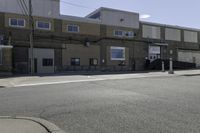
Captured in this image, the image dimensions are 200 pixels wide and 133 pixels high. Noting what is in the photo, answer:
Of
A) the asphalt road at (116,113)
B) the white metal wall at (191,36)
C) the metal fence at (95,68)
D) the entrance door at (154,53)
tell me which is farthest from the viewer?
the white metal wall at (191,36)

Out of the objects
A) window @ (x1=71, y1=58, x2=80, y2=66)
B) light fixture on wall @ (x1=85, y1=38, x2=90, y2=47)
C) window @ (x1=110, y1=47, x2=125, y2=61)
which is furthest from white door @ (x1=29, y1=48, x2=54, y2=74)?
window @ (x1=110, y1=47, x2=125, y2=61)

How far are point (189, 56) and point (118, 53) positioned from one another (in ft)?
57.7

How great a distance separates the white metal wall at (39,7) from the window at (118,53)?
11.0 m

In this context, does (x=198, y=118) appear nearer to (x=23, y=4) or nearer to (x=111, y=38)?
(x=23, y=4)

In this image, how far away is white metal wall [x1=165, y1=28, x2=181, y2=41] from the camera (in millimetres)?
50281

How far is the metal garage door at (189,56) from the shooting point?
51.7m

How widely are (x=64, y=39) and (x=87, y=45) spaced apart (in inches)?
150

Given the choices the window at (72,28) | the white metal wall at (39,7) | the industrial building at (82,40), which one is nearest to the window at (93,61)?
the industrial building at (82,40)

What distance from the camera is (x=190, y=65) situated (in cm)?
4684

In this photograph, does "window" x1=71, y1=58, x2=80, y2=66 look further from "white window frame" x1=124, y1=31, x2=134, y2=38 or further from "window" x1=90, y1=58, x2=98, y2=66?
"white window frame" x1=124, y1=31, x2=134, y2=38

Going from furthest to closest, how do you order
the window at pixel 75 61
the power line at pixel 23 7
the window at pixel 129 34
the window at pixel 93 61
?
the window at pixel 129 34, the window at pixel 93 61, the window at pixel 75 61, the power line at pixel 23 7

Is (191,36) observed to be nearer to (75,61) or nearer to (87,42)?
(87,42)

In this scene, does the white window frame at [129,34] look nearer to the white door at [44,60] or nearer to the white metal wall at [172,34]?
the white metal wall at [172,34]

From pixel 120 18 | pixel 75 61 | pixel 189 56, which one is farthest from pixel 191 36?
pixel 75 61
